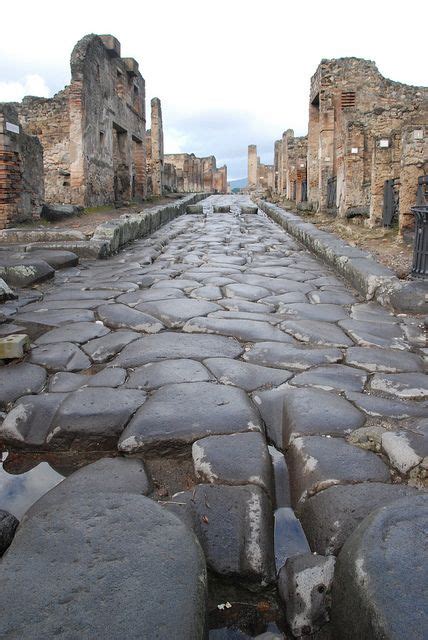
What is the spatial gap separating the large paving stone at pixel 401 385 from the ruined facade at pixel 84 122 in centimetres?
1161

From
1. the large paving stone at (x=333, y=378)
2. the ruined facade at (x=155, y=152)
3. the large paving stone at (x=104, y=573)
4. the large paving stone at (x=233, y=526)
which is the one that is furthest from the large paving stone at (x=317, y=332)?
the ruined facade at (x=155, y=152)

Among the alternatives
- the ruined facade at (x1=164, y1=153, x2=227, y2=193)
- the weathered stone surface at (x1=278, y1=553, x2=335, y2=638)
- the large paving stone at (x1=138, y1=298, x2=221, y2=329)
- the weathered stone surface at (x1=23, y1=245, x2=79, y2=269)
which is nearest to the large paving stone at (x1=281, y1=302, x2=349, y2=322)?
the large paving stone at (x1=138, y1=298, x2=221, y2=329)

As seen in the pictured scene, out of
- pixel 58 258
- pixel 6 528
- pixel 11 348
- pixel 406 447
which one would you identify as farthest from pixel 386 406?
pixel 58 258

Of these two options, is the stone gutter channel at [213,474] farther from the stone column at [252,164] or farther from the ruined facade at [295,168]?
the stone column at [252,164]

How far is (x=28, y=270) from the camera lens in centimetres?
520

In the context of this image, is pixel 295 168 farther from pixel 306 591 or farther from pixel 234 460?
pixel 306 591

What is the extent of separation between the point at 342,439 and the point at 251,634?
3.00 ft

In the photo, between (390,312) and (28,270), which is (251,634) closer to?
(390,312)

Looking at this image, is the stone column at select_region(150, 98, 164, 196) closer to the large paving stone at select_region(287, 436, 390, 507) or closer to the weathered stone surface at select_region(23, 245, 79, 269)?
the weathered stone surface at select_region(23, 245, 79, 269)

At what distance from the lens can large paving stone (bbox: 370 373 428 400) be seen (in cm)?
254

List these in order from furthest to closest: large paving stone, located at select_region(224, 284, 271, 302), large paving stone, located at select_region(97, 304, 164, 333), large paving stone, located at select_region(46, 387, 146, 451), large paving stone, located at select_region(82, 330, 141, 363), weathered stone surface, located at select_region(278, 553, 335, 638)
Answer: large paving stone, located at select_region(224, 284, 271, 302) → large paving stone, located at select_region(97, 304, 164, 333) → large paving stone, located at select_region(82, 330, 141, 363) → large paving stone, located at select_region(46, 387, 146, 451) → weathered stone surface, located at select_region(278, 553, 335, 638)

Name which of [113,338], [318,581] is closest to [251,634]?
[318,581]

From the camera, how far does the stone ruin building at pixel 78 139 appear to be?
9.30 m

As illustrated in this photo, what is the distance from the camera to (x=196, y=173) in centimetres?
4819
